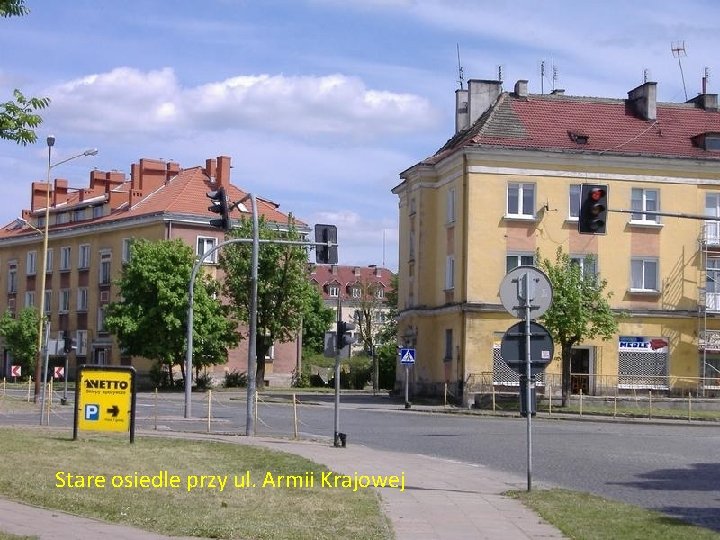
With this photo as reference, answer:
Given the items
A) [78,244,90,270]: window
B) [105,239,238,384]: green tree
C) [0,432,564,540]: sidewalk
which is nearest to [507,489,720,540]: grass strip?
[0,432,564,540]: sidewalk

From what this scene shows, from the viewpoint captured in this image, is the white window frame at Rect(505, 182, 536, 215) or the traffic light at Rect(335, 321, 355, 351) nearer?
the traffic light at Rect(335, 321, 355, 351)

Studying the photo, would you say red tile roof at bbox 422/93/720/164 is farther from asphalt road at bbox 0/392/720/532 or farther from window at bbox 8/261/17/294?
window at bbox 8/261/17/294

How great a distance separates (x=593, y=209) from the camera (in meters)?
25.6

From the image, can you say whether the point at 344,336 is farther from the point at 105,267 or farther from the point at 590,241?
the point at 105,267

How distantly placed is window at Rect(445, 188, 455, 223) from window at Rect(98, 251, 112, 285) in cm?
3106

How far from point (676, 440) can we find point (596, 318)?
1495 cm

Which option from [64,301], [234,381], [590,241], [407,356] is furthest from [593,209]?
[64,301]

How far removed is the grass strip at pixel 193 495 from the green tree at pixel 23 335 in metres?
58.7

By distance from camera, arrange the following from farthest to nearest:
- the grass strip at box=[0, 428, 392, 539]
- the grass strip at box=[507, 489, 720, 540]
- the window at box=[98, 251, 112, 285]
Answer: the window at box=[98, 251, 112, 285]
the grass strip at box=[507, 489, 720, 540]
the grass strip at box=[0, 428, 392, 539]

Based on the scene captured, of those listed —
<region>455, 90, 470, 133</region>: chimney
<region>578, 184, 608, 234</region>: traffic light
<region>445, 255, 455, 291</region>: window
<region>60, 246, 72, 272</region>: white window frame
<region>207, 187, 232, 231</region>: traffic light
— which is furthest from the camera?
<region>60, 246, 72, 272</region>: white window frame

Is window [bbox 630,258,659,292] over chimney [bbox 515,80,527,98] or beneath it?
beneath

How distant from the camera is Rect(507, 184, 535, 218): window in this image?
5266 centimetres

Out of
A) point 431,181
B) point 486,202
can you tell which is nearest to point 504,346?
point 486,202

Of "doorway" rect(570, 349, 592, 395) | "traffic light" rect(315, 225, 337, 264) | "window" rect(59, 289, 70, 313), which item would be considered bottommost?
"doorway" rect(570, 349, 592, 395)
